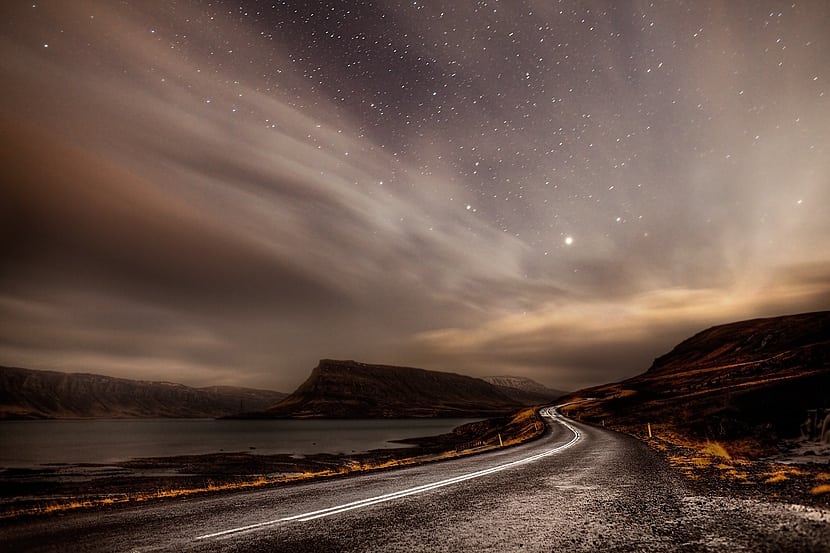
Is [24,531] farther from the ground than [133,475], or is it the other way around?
[24,531]

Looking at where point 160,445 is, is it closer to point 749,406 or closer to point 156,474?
point 156,474

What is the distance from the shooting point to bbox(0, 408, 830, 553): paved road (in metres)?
5.41

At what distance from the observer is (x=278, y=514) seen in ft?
25.7

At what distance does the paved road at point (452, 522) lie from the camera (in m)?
5.41

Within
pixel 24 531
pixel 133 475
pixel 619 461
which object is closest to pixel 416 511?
pixel 24 531

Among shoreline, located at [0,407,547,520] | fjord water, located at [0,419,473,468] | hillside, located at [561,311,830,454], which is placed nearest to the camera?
shoreline, located at [0,407,547,520]

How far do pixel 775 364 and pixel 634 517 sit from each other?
85.5m

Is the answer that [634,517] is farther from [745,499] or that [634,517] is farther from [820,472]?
[820,472]

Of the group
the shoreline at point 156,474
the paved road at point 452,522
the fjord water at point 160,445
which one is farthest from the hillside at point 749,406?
the fjord water at point 160,445

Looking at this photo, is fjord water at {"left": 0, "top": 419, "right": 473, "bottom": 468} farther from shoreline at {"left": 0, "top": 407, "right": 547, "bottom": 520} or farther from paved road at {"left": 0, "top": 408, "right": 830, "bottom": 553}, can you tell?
paved road at {"left": 0, "top": 408, "right": 830, "bottom": 553}

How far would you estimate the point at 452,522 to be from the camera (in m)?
6.79

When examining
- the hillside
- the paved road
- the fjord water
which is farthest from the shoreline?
the hillside

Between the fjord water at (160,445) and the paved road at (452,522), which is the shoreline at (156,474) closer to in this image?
the fjord water at (160,445)

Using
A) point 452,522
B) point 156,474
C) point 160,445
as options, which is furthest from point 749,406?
point 160,445
